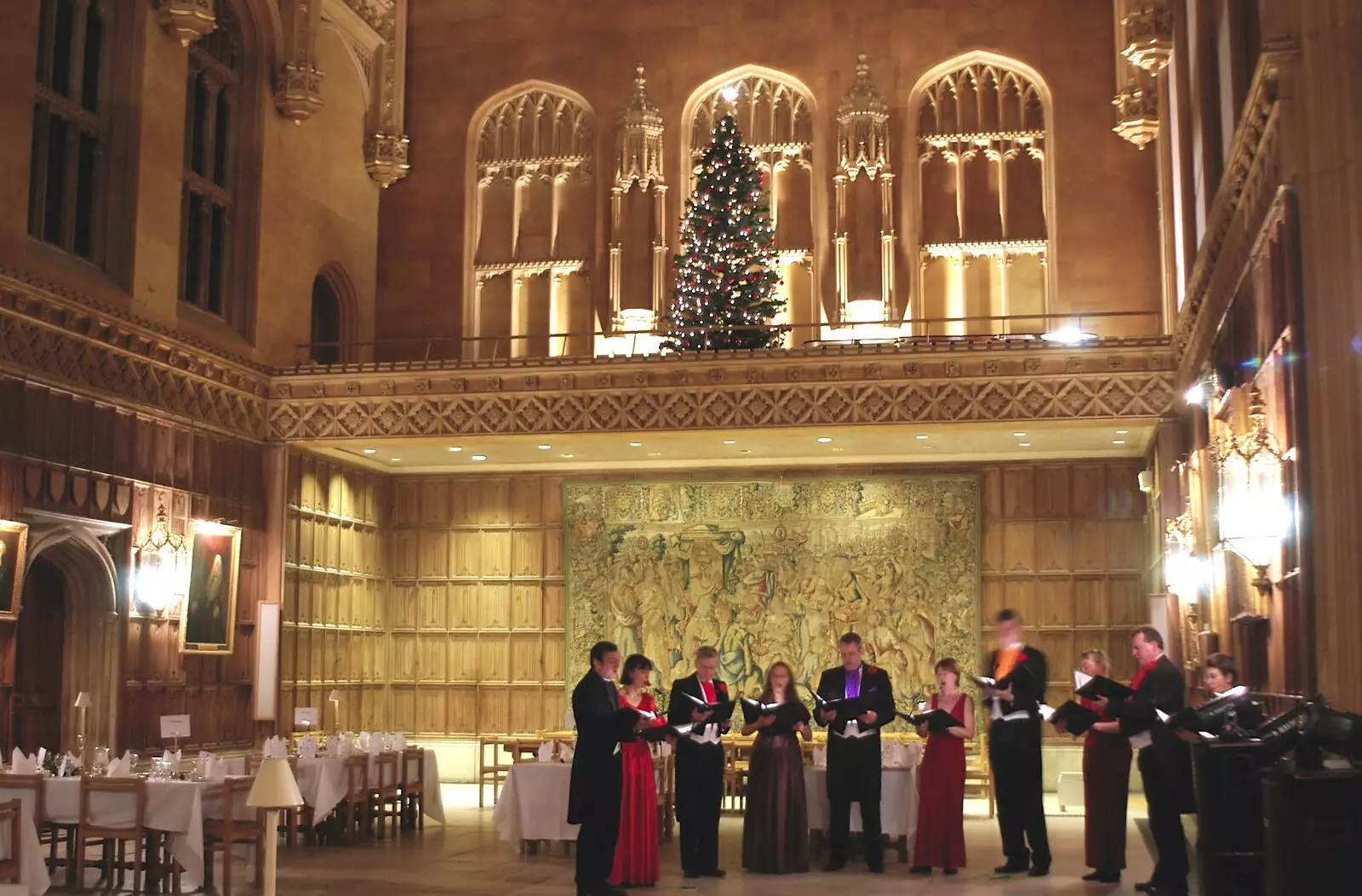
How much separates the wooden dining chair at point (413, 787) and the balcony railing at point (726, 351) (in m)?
4.95

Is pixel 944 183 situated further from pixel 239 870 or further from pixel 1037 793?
pixel 239 870

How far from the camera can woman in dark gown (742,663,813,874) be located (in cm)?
1133

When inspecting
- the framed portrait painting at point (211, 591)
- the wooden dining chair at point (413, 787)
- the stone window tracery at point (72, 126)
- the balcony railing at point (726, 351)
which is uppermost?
the stone window tracery at point (72, 126)

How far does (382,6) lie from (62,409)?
954 cm

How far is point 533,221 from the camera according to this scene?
22.2 metres

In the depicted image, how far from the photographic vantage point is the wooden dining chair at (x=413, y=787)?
1445 centimetres

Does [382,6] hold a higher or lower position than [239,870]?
higher

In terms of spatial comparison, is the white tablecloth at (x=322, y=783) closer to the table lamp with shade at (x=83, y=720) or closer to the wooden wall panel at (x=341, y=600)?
the table lamp with shade at (x=83, y=720)

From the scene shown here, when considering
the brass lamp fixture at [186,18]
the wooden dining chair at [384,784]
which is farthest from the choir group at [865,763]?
→ the brass lamp fixture at [186,18]

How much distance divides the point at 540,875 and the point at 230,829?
7.66 feet

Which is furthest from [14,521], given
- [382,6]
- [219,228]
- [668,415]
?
[382,6]

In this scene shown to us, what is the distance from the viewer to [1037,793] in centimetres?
1105

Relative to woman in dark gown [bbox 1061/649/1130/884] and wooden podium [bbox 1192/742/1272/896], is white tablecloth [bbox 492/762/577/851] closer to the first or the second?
Result: woman in dark gown [bbox 1061/649/1130/884]

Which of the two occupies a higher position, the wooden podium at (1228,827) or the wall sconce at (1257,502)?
the wall sconce at (1257,502)
